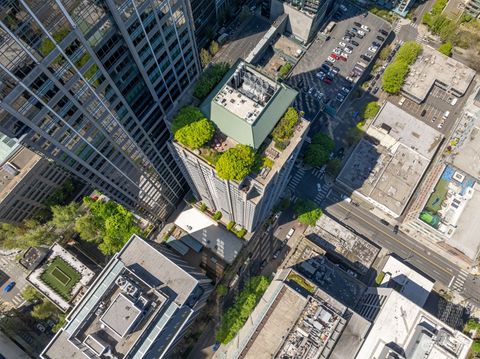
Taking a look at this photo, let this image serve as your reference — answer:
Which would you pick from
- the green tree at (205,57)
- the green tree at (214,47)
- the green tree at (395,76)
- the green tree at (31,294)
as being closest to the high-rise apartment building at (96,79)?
the green tree at (205,57)

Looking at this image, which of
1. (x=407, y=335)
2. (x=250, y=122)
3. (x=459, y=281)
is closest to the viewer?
(x=250, y=122)

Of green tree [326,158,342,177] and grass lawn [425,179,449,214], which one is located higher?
grass lawn [425,179,449,214]

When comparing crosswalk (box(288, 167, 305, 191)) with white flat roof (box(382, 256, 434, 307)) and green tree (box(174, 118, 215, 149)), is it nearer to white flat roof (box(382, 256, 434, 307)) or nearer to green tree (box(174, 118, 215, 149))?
white flat roof (box(382, 256, 434, 307))

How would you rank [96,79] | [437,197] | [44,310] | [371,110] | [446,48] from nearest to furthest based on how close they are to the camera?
[96,79] < [44,310] < [437,197] < [371,110] < [446,48]

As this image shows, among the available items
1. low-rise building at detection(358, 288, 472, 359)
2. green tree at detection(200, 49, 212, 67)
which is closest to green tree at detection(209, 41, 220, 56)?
green tree at detection(200, 49, 212, 67)

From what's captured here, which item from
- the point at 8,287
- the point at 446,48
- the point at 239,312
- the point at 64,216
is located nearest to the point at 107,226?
the point at 64,216

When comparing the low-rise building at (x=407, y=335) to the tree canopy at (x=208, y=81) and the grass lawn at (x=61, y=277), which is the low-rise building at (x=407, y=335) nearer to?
the tree canopy at (x=208, y=81)

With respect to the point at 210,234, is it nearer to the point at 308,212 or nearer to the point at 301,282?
the point at 308,212
